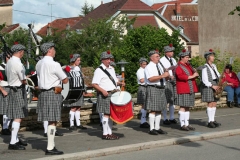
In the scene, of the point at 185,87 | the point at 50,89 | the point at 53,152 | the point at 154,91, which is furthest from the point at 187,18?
the point at 53,152

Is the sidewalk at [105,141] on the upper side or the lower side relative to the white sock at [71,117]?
lower

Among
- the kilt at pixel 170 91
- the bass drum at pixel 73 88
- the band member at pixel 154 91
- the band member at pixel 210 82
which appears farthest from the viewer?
the kilt at pixel 170 91

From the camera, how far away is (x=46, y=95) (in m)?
9.63

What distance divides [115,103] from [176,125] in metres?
3.36

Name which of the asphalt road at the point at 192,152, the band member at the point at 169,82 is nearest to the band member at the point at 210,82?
the band member at the point at 169,82

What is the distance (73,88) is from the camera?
12875 mm

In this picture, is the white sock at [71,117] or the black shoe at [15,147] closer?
the black shoe at [15,147]

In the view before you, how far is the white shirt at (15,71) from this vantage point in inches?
396

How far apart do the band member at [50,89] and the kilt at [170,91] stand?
16.1 feet

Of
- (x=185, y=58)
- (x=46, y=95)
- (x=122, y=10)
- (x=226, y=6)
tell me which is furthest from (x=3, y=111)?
(x=122, y=10)

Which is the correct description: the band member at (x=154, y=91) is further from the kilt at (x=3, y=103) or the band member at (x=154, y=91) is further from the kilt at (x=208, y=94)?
the kilt at (x=3, y=103)

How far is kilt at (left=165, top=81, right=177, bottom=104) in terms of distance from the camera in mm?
14117

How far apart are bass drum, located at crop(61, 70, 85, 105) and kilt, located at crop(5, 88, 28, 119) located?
2.49 meters

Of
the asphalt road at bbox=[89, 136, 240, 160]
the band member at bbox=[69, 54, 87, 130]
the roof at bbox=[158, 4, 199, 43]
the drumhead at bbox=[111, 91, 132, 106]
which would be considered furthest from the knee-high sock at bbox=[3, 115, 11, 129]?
the roof at bbox=[158, 4, 199, 43]
